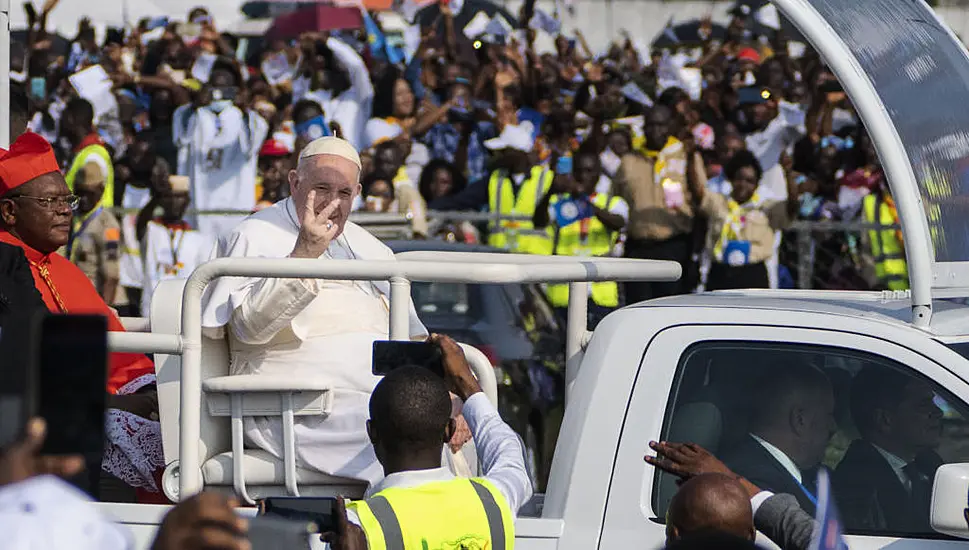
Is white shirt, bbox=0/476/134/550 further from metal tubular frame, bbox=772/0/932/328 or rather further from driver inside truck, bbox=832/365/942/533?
metal tubular frame, bbox=772/0/932/328

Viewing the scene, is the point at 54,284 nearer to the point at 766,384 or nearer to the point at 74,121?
the point at 766,384

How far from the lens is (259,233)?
5090 mm

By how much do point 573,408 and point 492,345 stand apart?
4.79 metres

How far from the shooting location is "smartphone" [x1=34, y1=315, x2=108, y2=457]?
1.78 m

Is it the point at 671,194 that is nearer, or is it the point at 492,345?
the point at 492,345

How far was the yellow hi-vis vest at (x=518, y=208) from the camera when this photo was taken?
38.6 feet

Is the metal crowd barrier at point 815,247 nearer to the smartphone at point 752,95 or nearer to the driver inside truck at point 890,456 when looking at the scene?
the smartphone at point 752,95

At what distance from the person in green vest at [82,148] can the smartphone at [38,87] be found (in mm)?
1701

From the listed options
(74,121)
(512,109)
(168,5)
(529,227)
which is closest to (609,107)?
(512,109)

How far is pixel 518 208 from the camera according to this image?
12.1m

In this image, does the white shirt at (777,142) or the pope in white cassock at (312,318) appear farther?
the white shirt at (777,142)

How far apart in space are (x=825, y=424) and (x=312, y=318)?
1.59 metres

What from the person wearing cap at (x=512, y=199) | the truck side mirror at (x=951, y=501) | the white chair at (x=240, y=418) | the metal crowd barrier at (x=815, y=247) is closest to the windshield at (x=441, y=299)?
the person wearing cap at (x=512, y=199)

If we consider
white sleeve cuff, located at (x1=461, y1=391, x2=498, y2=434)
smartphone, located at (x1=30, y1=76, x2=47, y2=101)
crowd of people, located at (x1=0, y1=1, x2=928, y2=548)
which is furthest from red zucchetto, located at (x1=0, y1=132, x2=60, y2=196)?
smartphone, located at (x1=30, y1=76, x2=47, y2=101)
